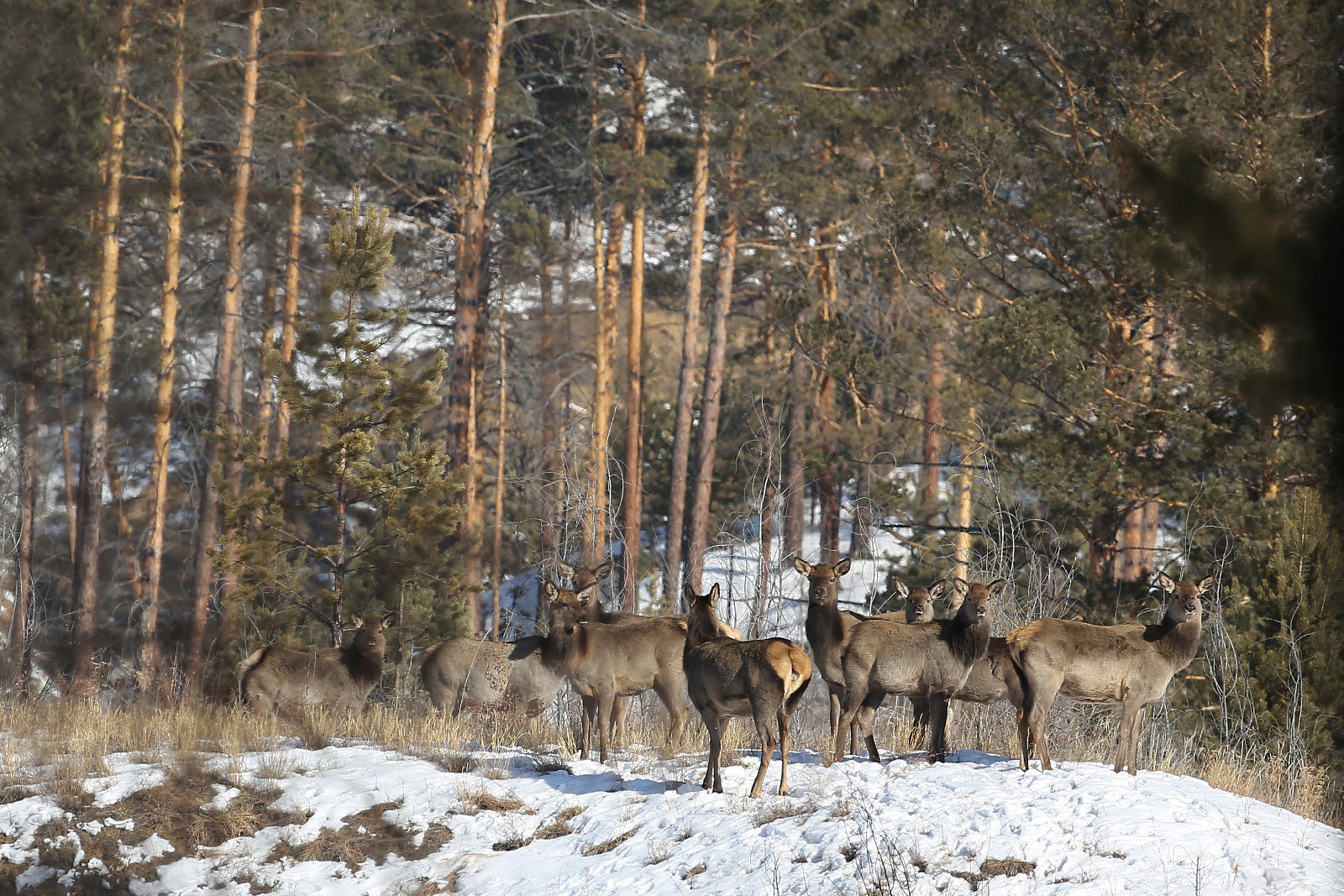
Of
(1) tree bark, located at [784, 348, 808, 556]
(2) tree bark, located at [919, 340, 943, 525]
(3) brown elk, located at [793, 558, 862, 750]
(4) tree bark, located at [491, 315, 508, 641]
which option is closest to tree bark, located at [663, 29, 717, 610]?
(1) tree bark, located at [784, 348, 808, 556]

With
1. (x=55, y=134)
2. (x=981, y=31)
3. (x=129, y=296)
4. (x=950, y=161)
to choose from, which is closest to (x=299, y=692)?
(x=950, y=161)

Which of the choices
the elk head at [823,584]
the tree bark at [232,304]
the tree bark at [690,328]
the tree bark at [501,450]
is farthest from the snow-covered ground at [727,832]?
the tree bark at [501,450]

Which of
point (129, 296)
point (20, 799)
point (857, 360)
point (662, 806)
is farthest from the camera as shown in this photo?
point (129, 296)

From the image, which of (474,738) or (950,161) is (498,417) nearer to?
(950,161)

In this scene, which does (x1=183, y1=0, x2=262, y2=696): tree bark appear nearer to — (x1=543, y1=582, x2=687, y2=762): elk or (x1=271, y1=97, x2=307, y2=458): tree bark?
(x1=271, y1=97, x2=307, y2=458): tree bark

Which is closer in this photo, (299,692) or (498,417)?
(299,692)

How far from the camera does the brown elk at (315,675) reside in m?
13.0

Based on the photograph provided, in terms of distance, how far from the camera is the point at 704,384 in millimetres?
30094

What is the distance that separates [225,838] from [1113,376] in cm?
1357

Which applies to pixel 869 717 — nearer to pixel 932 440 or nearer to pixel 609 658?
pixel 609 658

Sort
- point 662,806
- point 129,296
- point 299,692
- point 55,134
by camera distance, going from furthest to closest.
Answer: point 129,296, point 55,134, point 299,692, point 662,806

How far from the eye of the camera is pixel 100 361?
22719 mm

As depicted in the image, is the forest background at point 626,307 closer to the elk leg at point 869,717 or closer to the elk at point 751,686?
the elk leg at point 869,717

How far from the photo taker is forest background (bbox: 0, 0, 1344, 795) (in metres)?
16.2
